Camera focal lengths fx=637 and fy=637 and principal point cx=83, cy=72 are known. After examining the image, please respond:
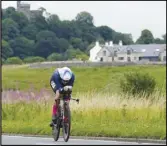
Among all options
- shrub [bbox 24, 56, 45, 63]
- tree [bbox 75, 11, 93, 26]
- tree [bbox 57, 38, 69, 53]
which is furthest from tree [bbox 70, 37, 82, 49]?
shrub [bbox 24, 56, 45, 63]

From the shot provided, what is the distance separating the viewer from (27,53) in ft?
428

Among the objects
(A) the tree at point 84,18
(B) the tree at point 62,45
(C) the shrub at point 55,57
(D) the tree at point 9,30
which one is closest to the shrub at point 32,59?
(C) the shrub at point 55,57

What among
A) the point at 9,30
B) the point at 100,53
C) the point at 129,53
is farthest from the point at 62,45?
the point at 9,30

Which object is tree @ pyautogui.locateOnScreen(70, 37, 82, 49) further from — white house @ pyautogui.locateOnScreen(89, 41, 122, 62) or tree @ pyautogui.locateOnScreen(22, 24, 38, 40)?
tree @ pyautogui.locateOnScreen(22, 24, 38, 40)

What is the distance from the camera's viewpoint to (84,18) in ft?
551

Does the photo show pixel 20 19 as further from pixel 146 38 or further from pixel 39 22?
pixel 146 38

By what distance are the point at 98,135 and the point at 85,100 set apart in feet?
18.2

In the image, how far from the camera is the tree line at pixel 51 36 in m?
A: 122

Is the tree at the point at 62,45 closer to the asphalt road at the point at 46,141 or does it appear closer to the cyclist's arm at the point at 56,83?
the asphalt road at the point at 46,141

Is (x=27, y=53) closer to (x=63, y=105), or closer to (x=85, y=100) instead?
(x=85, y=100)

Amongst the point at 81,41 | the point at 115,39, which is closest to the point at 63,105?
the point at 81,41

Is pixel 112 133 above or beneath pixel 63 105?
beneath

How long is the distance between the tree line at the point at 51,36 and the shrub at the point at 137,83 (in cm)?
8181

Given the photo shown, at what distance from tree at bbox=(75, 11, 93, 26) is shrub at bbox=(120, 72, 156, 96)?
134m
